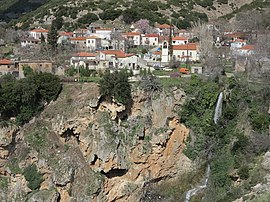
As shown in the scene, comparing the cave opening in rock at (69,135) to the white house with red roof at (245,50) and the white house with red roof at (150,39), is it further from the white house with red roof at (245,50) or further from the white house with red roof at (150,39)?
the white house with red roof at (150,39)

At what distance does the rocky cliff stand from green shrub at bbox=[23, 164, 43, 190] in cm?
27

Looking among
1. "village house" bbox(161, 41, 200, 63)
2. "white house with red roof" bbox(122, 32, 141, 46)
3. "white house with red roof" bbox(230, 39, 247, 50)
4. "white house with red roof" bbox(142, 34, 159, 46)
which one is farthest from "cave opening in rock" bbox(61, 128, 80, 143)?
"white house with red roof" bbox(142, 34, 159, 46)

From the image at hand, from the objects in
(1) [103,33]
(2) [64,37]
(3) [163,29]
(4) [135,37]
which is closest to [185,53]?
(4) [135,37]

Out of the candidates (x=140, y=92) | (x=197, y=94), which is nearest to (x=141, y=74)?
(x=140, y=92)

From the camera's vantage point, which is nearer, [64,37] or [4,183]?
[4,183]

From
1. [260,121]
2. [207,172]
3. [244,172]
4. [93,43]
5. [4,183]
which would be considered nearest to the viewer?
[244,172]

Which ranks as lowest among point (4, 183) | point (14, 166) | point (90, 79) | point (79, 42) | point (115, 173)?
point (4, 183)

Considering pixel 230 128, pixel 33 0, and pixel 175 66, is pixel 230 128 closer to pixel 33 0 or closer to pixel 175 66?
pixel 175 66

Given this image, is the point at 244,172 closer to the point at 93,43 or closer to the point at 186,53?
the point at 186,53

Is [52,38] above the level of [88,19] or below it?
below

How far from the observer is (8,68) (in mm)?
41031

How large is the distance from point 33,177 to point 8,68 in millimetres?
13707

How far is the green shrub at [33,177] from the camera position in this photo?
32.0m

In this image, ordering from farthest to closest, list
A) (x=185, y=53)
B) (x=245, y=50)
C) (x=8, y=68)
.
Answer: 1. (x=185, y=53)
2. (x=245, y=50)
3. (x=8, y=68)
